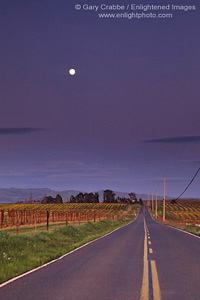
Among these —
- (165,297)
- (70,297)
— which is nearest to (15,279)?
(70,297)

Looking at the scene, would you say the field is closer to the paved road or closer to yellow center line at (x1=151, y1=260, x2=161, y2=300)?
the paved road

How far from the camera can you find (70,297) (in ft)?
22.8

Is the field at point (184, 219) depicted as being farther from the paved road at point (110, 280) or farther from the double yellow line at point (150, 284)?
the double yellow line at point (150, 284)

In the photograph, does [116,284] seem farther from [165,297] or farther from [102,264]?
[102,264]

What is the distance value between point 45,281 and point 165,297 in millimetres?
3137

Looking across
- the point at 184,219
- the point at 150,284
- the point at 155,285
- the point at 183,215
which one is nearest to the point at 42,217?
the point at 184,219

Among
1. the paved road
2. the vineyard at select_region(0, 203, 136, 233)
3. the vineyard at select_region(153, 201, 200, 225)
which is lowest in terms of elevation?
the vineyard at select_region(153, 201, 200, 225)

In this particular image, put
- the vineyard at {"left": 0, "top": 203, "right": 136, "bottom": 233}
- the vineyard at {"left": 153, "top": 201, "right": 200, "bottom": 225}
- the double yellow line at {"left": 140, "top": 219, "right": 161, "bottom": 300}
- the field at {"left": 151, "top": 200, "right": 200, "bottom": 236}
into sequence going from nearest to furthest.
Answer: the double yellow line at {"left": 140, "top": 219, "right": 161, "bottom": 300}
the vineyard at {"left": 0, "top": 203, "right": 136, "bottom": 233}
the field at {"left": 151, "top": 200, "right": 200, "bottom": 236}
the vineyard at {"left": 153, "top": 201, "right": 200, "bottom": 225}

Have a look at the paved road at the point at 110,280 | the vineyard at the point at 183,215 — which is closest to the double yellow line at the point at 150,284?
the paved road at the point at 110,280

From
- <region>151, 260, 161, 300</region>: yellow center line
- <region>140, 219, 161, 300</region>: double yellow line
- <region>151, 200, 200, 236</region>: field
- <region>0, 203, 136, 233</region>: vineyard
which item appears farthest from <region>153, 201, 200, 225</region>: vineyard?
<region>151, 260, 161, 300</region>: yellow center line

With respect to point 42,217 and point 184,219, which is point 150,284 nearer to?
point 42,217

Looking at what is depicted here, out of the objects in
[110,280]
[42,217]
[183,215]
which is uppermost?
[110,280]

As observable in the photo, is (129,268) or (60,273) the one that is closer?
(60,273)

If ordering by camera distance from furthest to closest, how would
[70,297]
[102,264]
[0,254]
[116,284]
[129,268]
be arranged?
[0,254], [102,264], [129,268], [116,284], [70,297]
